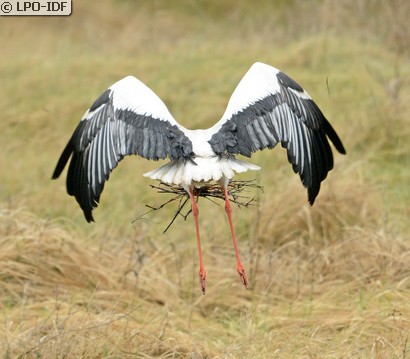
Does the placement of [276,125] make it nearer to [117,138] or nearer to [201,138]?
[201,138]

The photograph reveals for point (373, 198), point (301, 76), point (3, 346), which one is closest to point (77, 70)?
point (301, 76)

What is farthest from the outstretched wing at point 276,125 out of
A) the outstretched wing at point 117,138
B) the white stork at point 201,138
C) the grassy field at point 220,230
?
the grassy field at point 220,230

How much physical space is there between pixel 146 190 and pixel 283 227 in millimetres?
1846

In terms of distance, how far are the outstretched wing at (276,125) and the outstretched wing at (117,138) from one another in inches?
8.6

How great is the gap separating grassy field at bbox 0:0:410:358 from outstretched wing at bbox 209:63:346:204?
0.89 meters

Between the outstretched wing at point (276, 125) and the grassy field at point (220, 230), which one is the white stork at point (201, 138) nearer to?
the outstretched wing at point (276, 125)

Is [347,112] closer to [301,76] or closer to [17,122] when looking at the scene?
[301,76]

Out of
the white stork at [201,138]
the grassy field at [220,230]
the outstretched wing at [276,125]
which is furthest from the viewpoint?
the grassy field at [220,230]

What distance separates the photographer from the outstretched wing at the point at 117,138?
4848mm

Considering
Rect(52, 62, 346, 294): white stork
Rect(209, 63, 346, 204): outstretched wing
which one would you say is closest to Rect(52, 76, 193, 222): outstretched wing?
Rect(52, 62, 346, 294): white stork

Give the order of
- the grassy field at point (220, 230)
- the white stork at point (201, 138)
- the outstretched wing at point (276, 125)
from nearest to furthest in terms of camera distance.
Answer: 1. the white stork at point (201, 138)
2. the outstretched wing at point (276, 125)
3. the grassy field at point (220, 230)

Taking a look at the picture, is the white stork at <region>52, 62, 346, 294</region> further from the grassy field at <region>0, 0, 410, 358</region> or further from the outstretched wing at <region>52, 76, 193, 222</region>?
the grassy field at <region>0, 0, 410, 358</region>

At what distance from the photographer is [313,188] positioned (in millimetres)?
5293

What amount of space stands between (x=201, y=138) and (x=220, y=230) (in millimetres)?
2796
